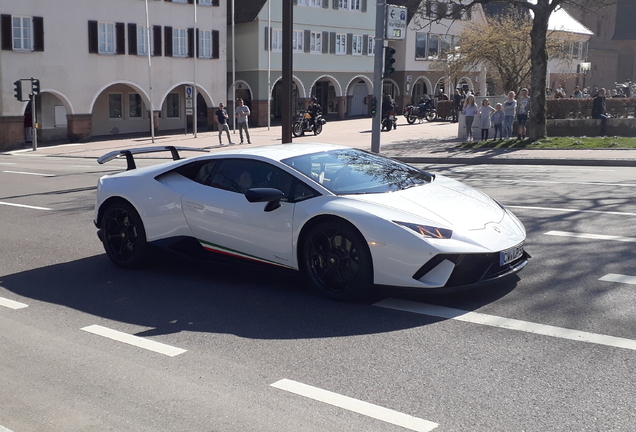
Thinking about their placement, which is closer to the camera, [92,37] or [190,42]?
[92,37]

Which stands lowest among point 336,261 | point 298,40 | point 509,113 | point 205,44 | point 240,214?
point 336,261

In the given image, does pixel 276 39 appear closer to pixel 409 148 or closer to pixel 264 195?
pixel 409 148

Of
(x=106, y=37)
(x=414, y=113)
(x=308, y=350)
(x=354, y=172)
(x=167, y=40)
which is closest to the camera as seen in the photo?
(x=308, y=350)

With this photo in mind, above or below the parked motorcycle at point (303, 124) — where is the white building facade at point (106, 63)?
above

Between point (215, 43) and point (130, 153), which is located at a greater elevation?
point (215, 43)

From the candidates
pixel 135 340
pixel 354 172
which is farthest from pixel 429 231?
pixel 135 340

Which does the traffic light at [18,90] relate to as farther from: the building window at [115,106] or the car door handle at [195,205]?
the car door handle at [195,205]

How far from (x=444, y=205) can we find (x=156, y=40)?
1441 inches

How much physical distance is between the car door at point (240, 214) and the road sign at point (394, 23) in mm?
15047

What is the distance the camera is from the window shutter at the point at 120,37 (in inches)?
1531

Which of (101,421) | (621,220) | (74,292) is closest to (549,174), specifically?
(621,220)

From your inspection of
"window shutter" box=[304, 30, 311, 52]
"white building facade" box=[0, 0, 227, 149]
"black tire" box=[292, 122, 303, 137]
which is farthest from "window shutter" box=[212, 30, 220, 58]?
"black tire" box=[292, 122, 303, 137]

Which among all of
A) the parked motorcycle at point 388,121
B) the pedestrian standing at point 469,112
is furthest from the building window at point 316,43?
the pedestrian standing at point 469,112

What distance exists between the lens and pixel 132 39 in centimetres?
3966
